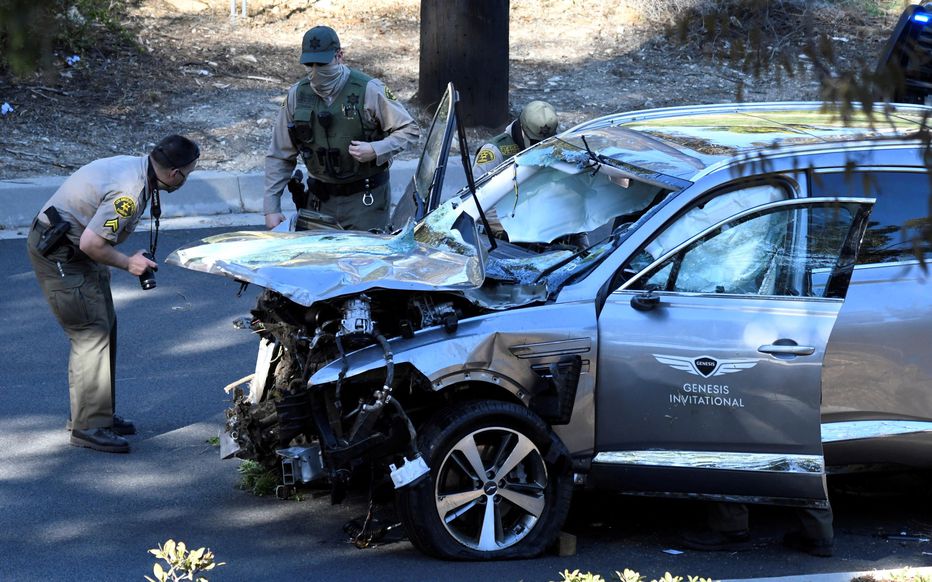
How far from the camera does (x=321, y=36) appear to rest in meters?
6.99

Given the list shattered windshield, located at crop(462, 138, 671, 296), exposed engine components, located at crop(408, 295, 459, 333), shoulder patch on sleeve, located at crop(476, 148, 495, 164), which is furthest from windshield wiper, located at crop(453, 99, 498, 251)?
shoulder patch on sleeve, located at crop(476, 148, 495, 164)

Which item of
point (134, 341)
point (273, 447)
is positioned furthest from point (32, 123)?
point (273, 447)

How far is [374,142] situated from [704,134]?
2.35 meters

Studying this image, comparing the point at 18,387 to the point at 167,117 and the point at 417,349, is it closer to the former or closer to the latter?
the point at 417,349

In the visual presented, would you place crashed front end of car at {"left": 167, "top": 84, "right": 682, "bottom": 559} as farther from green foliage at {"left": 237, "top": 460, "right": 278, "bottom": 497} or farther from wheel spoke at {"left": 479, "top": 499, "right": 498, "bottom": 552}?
green foliage at {"left": 237, "top": 460, "right": 278, "bottom": 497}

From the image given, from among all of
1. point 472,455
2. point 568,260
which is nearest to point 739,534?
point 472,455

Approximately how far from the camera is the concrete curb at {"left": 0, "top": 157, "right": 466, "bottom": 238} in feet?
34.3

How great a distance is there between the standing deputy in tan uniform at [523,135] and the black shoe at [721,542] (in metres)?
2.73

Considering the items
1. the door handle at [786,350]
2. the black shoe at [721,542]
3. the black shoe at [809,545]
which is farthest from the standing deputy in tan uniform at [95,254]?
the black shoe at [809,545]

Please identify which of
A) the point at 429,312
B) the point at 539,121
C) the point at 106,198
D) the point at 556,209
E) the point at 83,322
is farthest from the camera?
the point at 539,121

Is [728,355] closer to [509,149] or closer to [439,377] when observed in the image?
[439,377]

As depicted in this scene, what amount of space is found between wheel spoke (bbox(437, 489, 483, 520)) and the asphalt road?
24cm

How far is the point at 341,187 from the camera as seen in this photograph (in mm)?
7332

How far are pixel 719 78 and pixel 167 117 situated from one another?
7.07m
